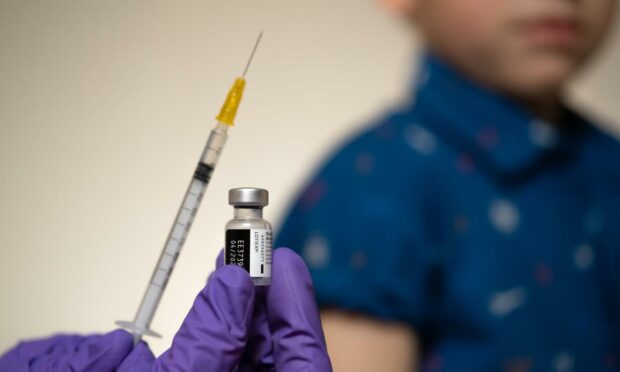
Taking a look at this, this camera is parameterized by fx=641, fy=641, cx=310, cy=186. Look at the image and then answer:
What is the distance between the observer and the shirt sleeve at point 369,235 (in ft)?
2.62

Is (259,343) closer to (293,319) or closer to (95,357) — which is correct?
(293,319)

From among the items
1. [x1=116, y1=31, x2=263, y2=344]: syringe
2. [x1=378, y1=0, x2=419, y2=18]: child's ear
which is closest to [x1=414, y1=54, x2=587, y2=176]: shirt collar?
[x1=378, y1=0, x2=419, y2=18]: child's ear

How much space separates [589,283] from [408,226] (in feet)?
0.94

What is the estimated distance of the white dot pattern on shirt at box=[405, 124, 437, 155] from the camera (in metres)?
0.91

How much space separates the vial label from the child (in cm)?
20

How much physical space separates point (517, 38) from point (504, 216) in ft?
0.84

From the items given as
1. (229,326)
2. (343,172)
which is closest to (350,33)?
(343,172)

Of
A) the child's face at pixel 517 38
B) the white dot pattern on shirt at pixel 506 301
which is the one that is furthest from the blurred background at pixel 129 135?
the white dot pattern on shirt at pixel 506 301

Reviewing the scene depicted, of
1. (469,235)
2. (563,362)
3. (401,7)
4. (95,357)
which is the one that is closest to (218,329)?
(95,357)

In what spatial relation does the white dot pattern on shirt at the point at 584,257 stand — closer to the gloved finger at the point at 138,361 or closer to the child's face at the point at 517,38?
the child's face at the point at 517,38

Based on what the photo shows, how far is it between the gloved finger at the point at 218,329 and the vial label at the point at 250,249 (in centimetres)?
2

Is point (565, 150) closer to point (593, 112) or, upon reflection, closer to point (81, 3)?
point (593, 112)

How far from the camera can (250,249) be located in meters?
0.61

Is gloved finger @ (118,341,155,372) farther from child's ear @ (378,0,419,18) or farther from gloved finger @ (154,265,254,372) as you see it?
child's ear @ (378,0,419,18)
